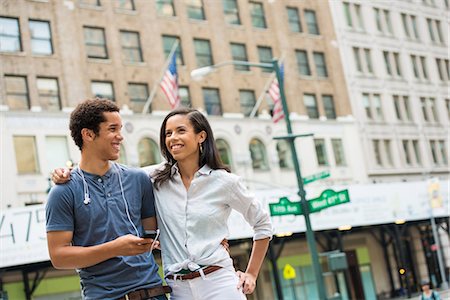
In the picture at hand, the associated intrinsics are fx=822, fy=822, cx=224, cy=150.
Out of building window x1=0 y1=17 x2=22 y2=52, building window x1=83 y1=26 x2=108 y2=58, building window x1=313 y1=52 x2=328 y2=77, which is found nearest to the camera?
building window x1=0 y1=17 x2=22 y2=52

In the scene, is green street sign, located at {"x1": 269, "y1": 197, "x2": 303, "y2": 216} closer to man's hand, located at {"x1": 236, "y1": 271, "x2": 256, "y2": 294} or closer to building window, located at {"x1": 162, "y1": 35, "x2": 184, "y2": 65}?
man's hand, located at {"x1": 236, "y1": 271, "x2": 256, "y2": 294}

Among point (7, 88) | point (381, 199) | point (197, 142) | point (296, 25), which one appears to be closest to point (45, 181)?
point (7, 88)

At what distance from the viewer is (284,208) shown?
582 inches

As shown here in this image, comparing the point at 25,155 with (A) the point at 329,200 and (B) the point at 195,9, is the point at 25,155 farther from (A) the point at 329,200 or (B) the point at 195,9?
(A) the point at 329,200

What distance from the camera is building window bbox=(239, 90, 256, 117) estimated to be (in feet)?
98.7

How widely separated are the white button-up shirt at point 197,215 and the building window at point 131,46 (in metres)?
23.5

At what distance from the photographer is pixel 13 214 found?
1869 centimetres

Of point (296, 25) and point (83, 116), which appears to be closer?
point (83, 116)

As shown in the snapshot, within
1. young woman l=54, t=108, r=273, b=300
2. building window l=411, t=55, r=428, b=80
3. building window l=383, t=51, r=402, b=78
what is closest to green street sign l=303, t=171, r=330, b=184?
young woman l=54, t=108, r=273, b=300

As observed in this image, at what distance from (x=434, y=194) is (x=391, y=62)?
25.2 feet

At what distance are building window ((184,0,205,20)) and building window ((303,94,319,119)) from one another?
18.6 feet

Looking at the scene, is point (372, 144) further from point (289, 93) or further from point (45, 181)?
point (45, 181)

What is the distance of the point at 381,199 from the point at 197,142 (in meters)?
24.6

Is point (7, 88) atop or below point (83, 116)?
atop
